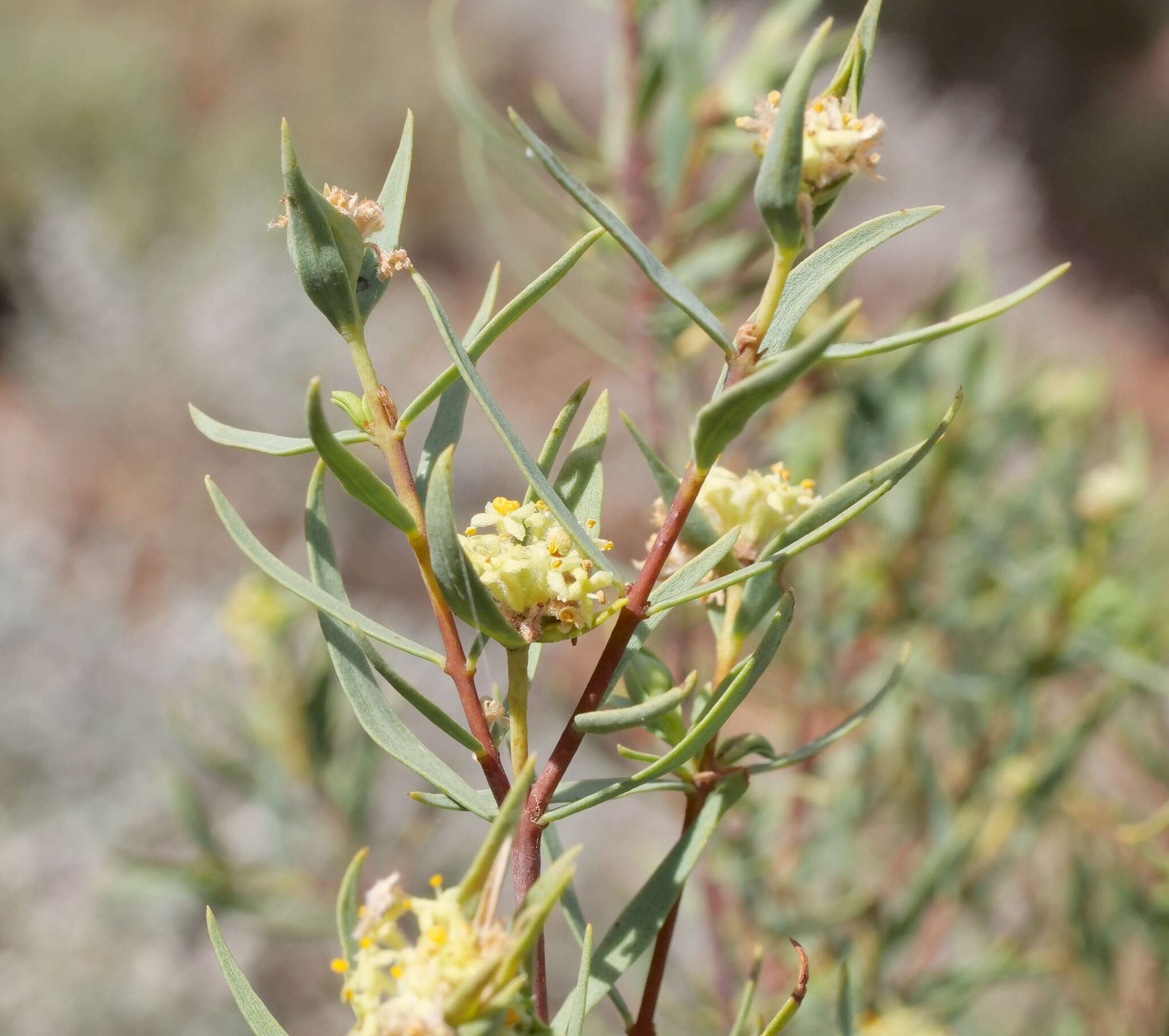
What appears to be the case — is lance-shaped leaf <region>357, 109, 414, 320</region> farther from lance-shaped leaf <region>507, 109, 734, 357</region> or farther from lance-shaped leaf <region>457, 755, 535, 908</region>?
lance-shaped leaf <region>457, 755, 535, 908</region>

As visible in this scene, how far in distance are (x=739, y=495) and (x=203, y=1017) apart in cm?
289

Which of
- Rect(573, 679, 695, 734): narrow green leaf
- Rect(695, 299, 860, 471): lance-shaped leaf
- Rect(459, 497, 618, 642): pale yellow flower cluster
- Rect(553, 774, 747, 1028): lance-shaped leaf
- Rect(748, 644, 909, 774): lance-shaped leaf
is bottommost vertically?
Rect(553, 774, 747, 1028): lance-shaped leaf

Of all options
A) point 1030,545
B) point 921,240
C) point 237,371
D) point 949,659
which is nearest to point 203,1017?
point 949,659

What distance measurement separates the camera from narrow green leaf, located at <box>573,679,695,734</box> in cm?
35

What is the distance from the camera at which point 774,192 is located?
1.12ft

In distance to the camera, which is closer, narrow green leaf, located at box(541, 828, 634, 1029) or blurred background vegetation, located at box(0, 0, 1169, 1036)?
narrow green leaf, located at box(541, 828, 634, 1029)

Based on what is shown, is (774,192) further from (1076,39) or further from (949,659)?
(1076,39)

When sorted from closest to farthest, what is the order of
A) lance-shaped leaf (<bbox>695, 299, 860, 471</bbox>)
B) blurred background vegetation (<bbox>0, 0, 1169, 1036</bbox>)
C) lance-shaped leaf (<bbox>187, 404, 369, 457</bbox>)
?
lance-shaped leaf (<bbox>695, 299, 860, 471</bbox>) → lance-shaped leaf (<bbox>187, 404, 369, 457</bbox>) → blurred background vegetation (<bbox>0, 0, 1169, 1036</bbox>)

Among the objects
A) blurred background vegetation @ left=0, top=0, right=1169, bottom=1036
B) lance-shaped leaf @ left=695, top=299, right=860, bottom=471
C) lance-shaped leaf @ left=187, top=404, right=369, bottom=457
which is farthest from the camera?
blurred background vegetation @ left=0, top=0, right=1169, bottom=1036

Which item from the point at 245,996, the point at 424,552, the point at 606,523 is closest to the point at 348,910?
the point at 245,996

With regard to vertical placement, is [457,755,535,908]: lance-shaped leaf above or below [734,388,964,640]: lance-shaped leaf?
below

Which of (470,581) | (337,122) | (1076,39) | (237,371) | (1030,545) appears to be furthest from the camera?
(1076,39)

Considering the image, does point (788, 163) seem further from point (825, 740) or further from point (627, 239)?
point (825, 740)

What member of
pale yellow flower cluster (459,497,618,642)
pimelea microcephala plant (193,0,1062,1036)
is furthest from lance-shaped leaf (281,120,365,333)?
pale yellow flower cluster (459,497,618,642)
